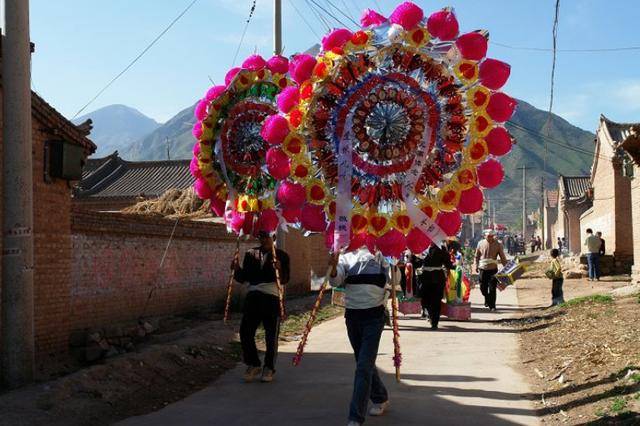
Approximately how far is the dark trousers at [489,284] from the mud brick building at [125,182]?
22762mm

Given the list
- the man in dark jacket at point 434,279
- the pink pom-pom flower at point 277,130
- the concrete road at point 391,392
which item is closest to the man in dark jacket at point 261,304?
the concrete road at point 391,392

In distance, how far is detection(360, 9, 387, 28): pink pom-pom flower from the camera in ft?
20.8

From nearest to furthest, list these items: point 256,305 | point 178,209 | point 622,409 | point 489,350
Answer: point 622,409, point 256,305, point 489,350, point 178,209

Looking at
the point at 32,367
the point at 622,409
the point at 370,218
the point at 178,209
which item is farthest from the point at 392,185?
the point at 178,209

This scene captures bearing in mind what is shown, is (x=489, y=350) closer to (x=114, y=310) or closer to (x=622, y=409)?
(x=622, y=409)

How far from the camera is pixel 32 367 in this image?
321 inches

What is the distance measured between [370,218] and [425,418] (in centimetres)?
189

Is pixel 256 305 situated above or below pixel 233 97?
below

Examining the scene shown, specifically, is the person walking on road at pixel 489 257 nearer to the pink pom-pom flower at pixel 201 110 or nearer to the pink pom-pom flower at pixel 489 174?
the pink pom-pom flower at pixel 201 110

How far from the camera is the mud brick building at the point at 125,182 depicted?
36.5 m

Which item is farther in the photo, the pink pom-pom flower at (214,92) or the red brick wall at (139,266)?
the red brick wall at (139,266)

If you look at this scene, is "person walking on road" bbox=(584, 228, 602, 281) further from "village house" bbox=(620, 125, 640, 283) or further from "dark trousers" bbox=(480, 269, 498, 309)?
"dark trousers" bbox=(480, 269, 498, 309)

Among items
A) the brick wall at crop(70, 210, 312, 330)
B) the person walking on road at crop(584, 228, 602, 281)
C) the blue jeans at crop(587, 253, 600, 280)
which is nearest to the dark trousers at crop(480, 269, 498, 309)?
the brick wall at crop(70, 210, 312, 330)

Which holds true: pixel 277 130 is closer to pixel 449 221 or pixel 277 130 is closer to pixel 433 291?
pixel 449 221
